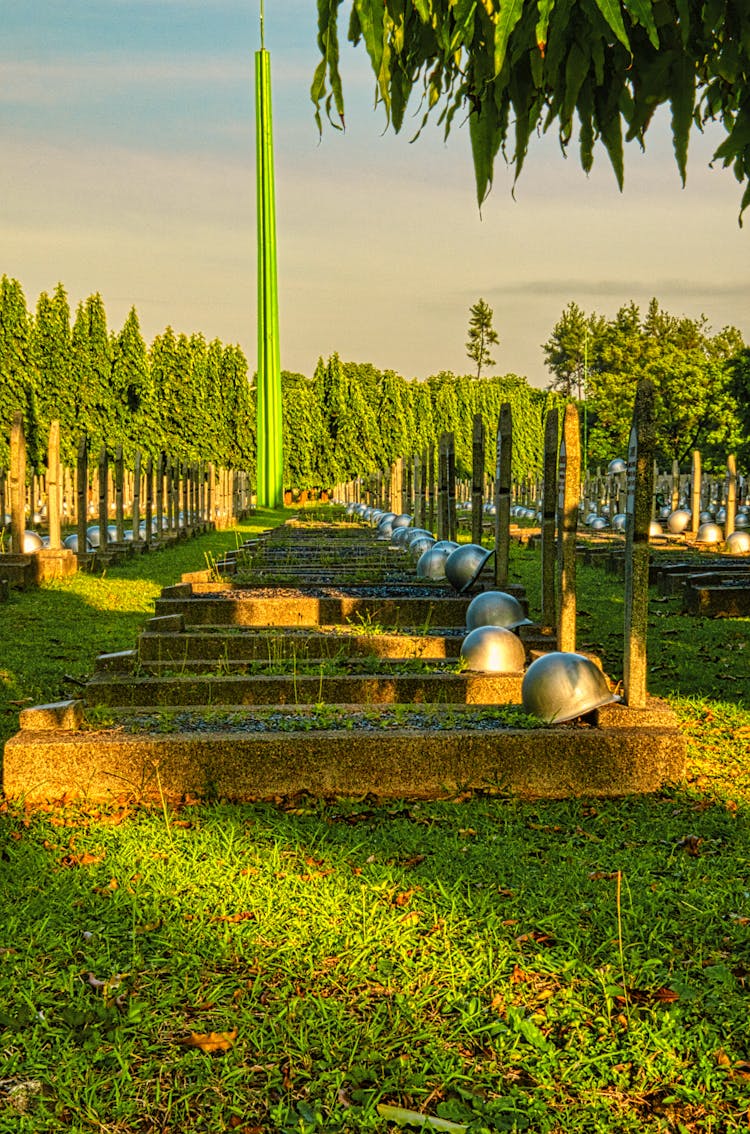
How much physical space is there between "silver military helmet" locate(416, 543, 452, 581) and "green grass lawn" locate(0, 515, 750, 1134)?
795cm

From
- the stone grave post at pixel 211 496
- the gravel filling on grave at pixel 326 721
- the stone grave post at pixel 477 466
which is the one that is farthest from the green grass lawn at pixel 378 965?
the stone grave post at pixel 211 496

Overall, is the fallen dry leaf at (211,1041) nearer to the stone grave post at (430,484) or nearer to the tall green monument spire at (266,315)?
the stone grave post at (430,484)

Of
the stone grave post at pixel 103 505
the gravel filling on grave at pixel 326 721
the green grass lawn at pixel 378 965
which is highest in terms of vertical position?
the stone grave post at pixel 103 505

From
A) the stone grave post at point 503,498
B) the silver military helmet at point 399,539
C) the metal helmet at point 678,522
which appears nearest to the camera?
the stone grave post at point 503,498

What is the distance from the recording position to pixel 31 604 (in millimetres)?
15062

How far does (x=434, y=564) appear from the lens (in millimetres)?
14328

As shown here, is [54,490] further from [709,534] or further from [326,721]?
[709,534]

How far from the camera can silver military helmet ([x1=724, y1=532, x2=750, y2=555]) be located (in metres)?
24.8

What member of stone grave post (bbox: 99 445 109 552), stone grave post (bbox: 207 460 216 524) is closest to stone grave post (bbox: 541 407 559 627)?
stone grave post (bbox: 99 445 109 552)

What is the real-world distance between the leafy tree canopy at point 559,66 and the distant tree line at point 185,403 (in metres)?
27.4

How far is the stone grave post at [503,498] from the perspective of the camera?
38.3ft

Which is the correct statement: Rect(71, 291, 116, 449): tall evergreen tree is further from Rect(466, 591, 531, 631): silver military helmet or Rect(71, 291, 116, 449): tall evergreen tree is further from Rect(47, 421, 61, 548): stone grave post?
Rect(466, 591, 531, 631): silver military helmet

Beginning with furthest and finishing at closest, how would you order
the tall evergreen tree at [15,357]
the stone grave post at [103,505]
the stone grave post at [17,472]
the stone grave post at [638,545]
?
1. the tall evergreen tree at [15,357]
2. the stone grave post at [103,505]
3. the stone grave post at [17,472]
4. the stone grave post at [638,545]

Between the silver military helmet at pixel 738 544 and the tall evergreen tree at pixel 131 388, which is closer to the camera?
the silver military helmet at pixel 738 544
